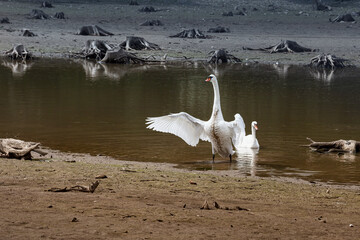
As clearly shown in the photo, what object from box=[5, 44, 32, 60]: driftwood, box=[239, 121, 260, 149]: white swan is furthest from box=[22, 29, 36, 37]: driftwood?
box=[239, 121, 260, 149]: white swan

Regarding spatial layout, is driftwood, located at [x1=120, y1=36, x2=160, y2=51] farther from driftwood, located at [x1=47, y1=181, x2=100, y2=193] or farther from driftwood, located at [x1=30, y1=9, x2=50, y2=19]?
driftwood, located at [x1=47, y1=181, x2=100, y2=193]

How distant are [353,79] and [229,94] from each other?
545 cm

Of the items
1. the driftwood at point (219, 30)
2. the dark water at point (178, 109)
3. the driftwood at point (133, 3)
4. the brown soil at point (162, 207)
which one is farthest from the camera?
the driftwood at point (133, 3)

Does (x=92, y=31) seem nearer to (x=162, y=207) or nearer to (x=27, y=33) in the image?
(x=27, y=33)

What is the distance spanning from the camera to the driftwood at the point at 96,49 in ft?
83.5

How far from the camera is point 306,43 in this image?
28812mm

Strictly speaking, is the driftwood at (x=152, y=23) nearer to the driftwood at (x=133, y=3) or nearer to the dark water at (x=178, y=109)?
the driftwood at (x=133, y=3)

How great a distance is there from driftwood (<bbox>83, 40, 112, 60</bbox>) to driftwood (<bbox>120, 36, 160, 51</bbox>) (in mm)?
1267

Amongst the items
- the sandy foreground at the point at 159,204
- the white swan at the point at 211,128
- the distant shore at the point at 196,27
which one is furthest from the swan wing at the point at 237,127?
the distant shore at the point at 196,27

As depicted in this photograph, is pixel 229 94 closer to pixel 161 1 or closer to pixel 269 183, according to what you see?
pixel 269 183

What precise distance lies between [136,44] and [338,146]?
1728cm

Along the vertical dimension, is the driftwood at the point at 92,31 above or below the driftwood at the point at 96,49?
above

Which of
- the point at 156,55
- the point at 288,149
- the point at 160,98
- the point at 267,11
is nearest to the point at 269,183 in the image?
the point at 288,149

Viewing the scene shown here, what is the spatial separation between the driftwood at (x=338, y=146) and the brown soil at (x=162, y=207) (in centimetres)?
288
